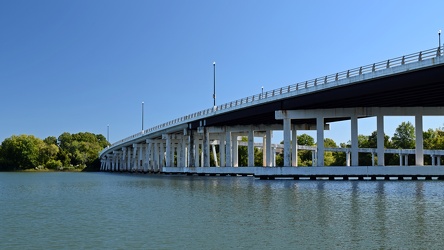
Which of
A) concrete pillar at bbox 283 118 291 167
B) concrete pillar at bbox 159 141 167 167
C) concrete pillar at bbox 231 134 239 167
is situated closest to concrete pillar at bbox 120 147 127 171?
concrete pillar at bbox 159 141 167 167

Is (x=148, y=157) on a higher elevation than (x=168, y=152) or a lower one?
lower

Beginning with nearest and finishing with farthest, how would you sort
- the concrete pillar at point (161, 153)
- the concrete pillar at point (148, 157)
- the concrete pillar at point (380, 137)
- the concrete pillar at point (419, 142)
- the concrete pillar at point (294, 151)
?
the concrete pillar at point (419, 142), the concrete pillar at point (380, 137), the concrete pillar at point (294, 151), the concrete pillar at point (161, 153), the concrete pillar at point (148, 157)

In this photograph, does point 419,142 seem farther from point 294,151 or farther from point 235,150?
point 235,150

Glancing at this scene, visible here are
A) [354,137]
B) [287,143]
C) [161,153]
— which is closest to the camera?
[354,137]

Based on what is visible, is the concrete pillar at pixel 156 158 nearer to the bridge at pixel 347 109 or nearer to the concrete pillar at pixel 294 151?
the bridge at pixel 347 109

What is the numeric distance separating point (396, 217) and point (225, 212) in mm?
9540

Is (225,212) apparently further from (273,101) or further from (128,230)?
(273,101)

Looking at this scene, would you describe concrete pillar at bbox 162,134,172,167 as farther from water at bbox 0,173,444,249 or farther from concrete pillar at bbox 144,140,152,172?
water at bbox 0,173,444,249

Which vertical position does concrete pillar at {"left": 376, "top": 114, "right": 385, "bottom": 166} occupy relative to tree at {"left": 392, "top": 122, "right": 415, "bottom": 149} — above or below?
below

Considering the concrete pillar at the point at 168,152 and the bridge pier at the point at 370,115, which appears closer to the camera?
the bridge pier at the point at 370,115

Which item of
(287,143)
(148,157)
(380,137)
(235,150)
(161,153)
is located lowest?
(148,157)

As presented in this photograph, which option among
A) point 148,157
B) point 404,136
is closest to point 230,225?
point 148,157

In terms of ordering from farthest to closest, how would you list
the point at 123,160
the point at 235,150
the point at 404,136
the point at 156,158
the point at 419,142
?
the point at 123,160 < the point at 404,136 < the point at 156,158 < the point at 235,150 < the point at 419,142

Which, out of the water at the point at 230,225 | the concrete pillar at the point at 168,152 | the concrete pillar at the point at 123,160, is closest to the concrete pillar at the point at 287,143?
the water at the point at 230,225
